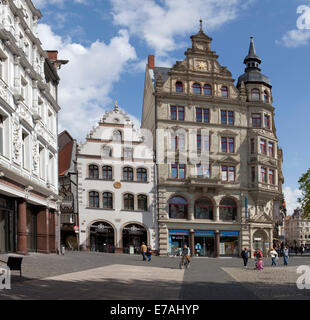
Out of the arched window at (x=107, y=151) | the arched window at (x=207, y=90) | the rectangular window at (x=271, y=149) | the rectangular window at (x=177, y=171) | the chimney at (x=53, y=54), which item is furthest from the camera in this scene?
the rectangular window at (x=271, y=149)

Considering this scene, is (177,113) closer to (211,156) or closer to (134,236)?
(211,156)

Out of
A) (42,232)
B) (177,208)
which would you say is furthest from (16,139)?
(177,208)

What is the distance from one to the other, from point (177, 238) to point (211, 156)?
954 centimetres

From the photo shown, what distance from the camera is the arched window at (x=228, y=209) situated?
170 ft

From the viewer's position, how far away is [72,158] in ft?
170

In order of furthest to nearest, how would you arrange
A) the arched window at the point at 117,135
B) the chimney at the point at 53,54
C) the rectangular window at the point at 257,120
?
1. the rectangular window at the point at 257,120
2. the arched window at the point at 117,135
3. the chimney at the point at 53,54

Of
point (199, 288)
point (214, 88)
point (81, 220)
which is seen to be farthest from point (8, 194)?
point (214, 88)

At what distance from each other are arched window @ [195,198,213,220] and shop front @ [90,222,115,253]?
9.39 metres

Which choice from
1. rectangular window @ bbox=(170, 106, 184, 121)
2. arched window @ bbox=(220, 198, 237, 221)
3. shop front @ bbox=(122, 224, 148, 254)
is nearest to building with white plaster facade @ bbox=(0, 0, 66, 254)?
shop front @ bbox=(122, 224, 148, 254)

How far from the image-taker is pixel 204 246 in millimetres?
50625

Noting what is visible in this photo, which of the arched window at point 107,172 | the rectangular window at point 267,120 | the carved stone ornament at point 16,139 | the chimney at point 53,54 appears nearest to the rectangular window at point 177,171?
the arched window at point 107,172

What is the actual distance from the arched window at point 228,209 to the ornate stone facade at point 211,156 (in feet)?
0.35

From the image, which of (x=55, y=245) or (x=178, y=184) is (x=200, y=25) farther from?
(x=55, y=245)

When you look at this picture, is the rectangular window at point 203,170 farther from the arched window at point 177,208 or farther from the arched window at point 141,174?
the arched window at point 141,174
